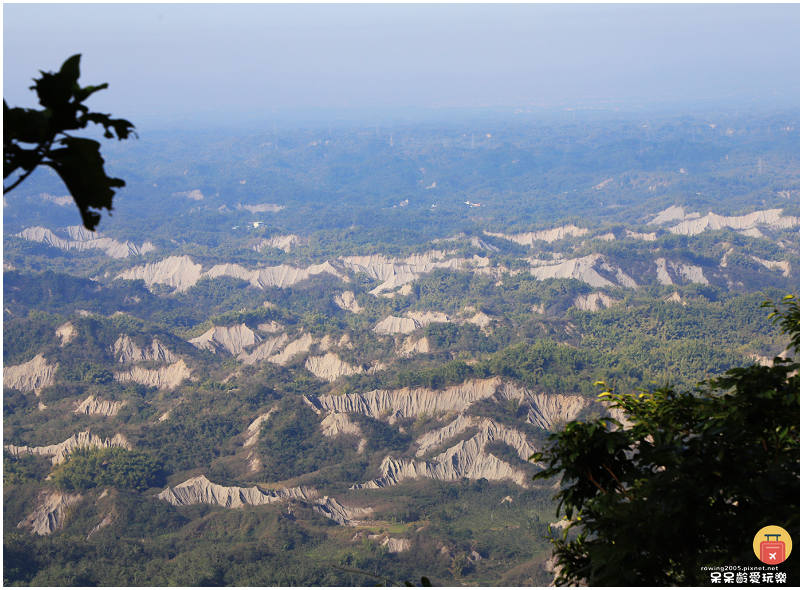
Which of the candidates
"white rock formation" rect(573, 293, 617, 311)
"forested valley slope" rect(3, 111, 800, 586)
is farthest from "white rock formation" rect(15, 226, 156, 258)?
"white rock formation" rect(573, 293, 617, 311)

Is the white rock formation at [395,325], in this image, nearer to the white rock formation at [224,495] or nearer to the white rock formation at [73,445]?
the white rock formation at [73,445]

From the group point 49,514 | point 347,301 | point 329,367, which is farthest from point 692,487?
A: point 347,301

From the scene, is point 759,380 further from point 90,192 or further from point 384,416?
point 384,416

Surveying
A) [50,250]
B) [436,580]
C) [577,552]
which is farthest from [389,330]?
[50,250]

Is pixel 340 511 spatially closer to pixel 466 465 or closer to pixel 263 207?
pixel 466 465

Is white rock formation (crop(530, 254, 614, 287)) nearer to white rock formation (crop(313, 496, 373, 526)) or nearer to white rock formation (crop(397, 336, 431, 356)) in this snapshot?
white rock formation (crop(397, 336, 431, 356))

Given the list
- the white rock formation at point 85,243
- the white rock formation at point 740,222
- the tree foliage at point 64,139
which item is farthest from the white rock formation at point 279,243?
the tree foliage at point 64,139
